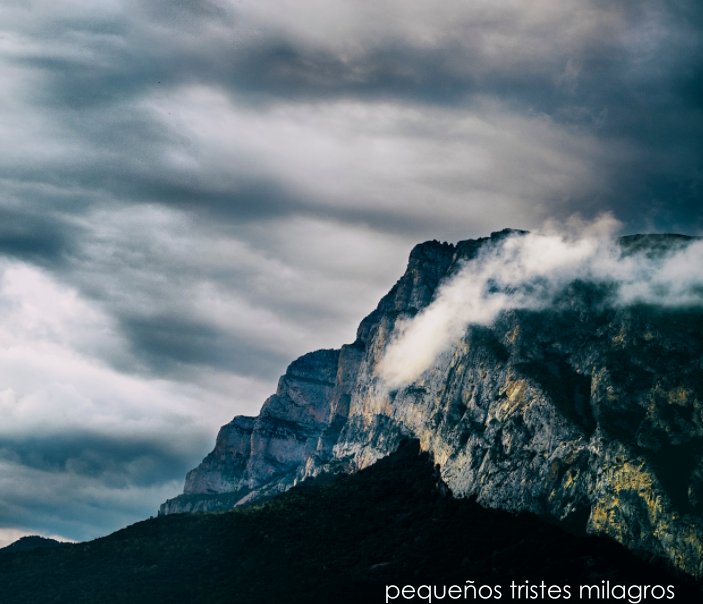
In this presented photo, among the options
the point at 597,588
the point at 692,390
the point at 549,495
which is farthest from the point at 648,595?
the point at 692,390

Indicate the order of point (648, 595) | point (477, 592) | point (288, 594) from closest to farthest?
1. point (648, 595)
2. point (477, 592)
3. point (288, 594)

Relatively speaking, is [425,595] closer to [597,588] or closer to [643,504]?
[597,588]

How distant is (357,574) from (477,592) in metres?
33.1

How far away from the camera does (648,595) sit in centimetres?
15712

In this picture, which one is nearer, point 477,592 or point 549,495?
point 477,592

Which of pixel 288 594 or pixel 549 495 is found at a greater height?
A: pixel 549 495

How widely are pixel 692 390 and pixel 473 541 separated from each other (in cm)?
5710

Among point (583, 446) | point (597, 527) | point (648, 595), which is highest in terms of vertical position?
point (583, 446)

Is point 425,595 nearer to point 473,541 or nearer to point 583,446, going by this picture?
point 473,541

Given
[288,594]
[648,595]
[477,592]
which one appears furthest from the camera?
[288,594]

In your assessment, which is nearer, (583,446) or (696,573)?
(696,573)

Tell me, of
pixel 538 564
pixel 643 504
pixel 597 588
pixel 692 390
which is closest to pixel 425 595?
pixel 538 564

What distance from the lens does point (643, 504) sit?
177375 mm

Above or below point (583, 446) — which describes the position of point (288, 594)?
below
